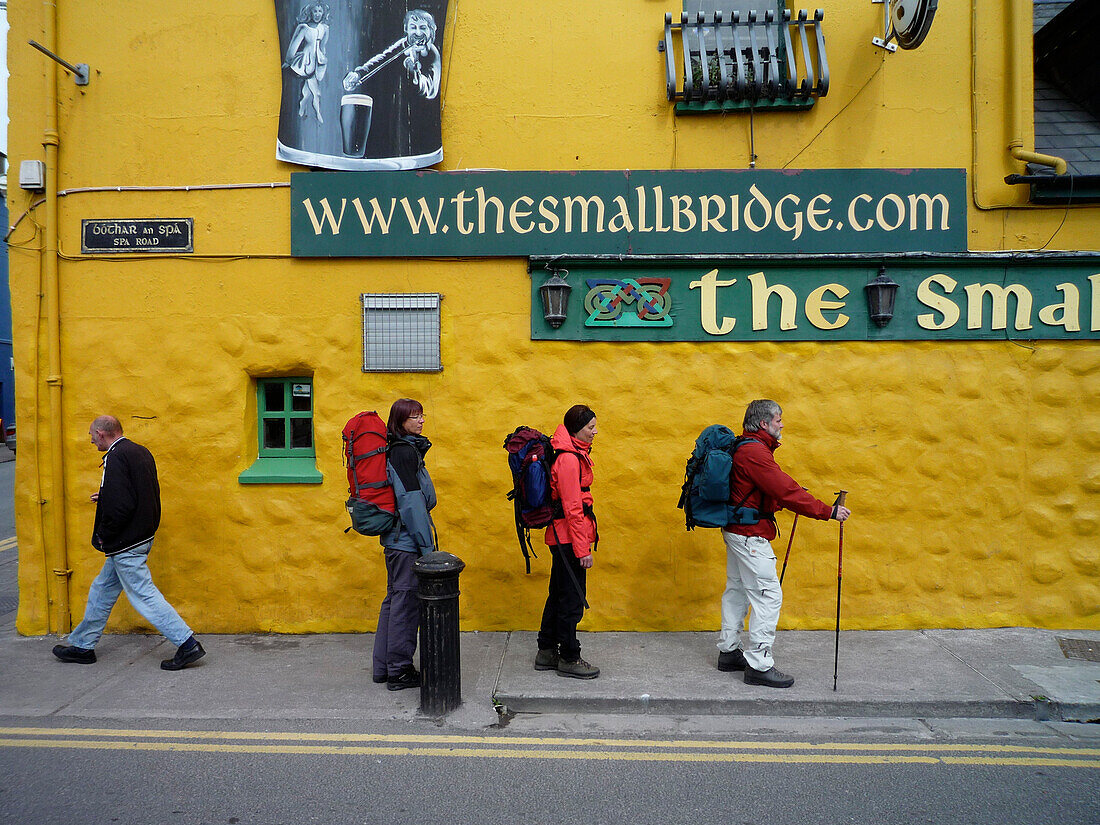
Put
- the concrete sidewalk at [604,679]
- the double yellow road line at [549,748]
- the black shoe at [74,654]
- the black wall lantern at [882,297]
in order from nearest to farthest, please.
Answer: the double yellow road line at [549,748] < the concrete sidewalk at [604,679] < the black shoe at [74,654] < the black wall lantern at [882,297]

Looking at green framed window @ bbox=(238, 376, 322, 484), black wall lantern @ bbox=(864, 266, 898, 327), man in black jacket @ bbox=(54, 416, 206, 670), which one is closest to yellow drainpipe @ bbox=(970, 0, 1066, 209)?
black wall lantern @ bbox=(864, 266, 898, 327)

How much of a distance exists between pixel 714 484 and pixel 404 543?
2.12 meters

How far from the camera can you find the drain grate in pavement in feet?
18.0

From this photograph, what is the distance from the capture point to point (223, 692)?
508 centimetres

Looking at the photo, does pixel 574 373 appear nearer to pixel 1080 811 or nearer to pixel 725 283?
pixel 725 283

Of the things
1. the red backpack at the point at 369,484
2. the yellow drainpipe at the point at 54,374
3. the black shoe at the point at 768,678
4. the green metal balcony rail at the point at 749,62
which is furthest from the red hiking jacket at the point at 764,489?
the yellow drainpipe at the point at 54,374

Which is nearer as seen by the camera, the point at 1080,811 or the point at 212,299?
the point at 1080,811

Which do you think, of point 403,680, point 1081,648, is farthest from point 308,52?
point 1081,648

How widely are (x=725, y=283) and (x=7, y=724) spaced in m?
5.81

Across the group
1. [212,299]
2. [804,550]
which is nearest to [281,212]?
[212,299]

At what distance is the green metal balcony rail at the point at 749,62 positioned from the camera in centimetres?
610

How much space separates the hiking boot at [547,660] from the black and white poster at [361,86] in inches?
156

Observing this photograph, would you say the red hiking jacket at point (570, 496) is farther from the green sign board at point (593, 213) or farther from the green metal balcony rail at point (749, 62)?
the green metal balcony rail at point (749, 62)

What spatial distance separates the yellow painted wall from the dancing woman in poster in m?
0.25
